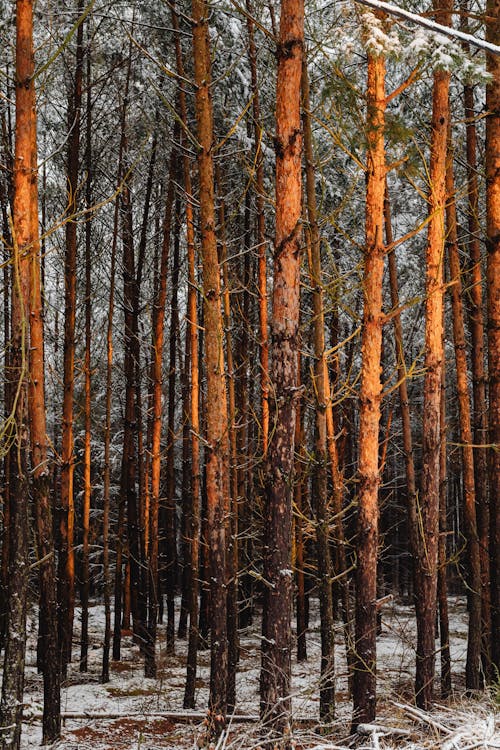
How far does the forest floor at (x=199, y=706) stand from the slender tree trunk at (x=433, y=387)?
1.26ft

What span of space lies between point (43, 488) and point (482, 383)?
6.41 m

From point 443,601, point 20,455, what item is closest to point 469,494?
point 443,601

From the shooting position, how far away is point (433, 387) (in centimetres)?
693

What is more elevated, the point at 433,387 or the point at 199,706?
the point at 433,387

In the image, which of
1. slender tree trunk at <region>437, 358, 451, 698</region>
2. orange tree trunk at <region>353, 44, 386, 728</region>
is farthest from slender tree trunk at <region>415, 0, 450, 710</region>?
slender tree trunk at <region>437, 358, 451, 698</region>

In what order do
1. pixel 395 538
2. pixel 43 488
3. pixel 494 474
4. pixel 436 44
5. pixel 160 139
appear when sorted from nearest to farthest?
pixel 436 44, pixel 43 488, pixel 494 474, pixel 160 139, pixel 395 538

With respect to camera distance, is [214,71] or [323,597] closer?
[323,597]

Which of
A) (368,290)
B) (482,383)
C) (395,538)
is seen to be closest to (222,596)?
(368,290)

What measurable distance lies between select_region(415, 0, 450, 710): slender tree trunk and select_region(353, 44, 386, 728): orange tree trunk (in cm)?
96

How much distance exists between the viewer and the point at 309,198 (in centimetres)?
891

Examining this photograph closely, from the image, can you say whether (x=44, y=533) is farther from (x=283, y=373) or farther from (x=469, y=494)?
(x=469, y=494)

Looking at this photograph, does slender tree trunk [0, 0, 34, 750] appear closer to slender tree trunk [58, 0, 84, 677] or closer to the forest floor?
the forest floor

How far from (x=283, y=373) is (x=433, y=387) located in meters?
2.54

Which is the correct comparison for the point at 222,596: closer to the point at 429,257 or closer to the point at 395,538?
the point at 429,257
